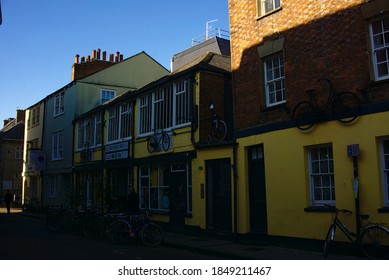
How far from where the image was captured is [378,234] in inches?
360

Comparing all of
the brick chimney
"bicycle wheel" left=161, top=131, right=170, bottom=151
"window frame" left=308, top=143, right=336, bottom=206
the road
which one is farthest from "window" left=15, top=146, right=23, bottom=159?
"window frame" left=308, top=143, right=336, bottom=206

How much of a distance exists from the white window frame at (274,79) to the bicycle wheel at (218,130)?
260 centimetres

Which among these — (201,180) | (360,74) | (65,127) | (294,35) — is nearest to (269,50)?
(294,35)

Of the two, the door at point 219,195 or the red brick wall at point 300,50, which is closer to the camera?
the red brick wall at point 300,50

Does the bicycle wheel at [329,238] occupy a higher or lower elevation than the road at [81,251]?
higher

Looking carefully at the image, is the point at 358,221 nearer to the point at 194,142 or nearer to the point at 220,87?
the point at 194,142

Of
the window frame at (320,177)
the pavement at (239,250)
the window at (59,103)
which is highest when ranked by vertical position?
the window at (59,103)

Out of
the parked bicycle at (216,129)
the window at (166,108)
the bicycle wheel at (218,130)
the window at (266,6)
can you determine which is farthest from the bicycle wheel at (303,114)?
the window at (166,108)

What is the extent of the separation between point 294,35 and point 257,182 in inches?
185

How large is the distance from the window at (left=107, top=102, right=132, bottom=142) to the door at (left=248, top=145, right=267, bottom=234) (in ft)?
30.0

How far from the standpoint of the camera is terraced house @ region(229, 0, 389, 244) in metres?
9.73

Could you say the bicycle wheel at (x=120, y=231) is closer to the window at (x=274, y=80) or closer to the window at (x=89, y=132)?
the window at (x=274, y=80)

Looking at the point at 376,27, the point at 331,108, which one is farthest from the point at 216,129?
the point at 376,27

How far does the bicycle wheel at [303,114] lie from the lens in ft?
36.3
